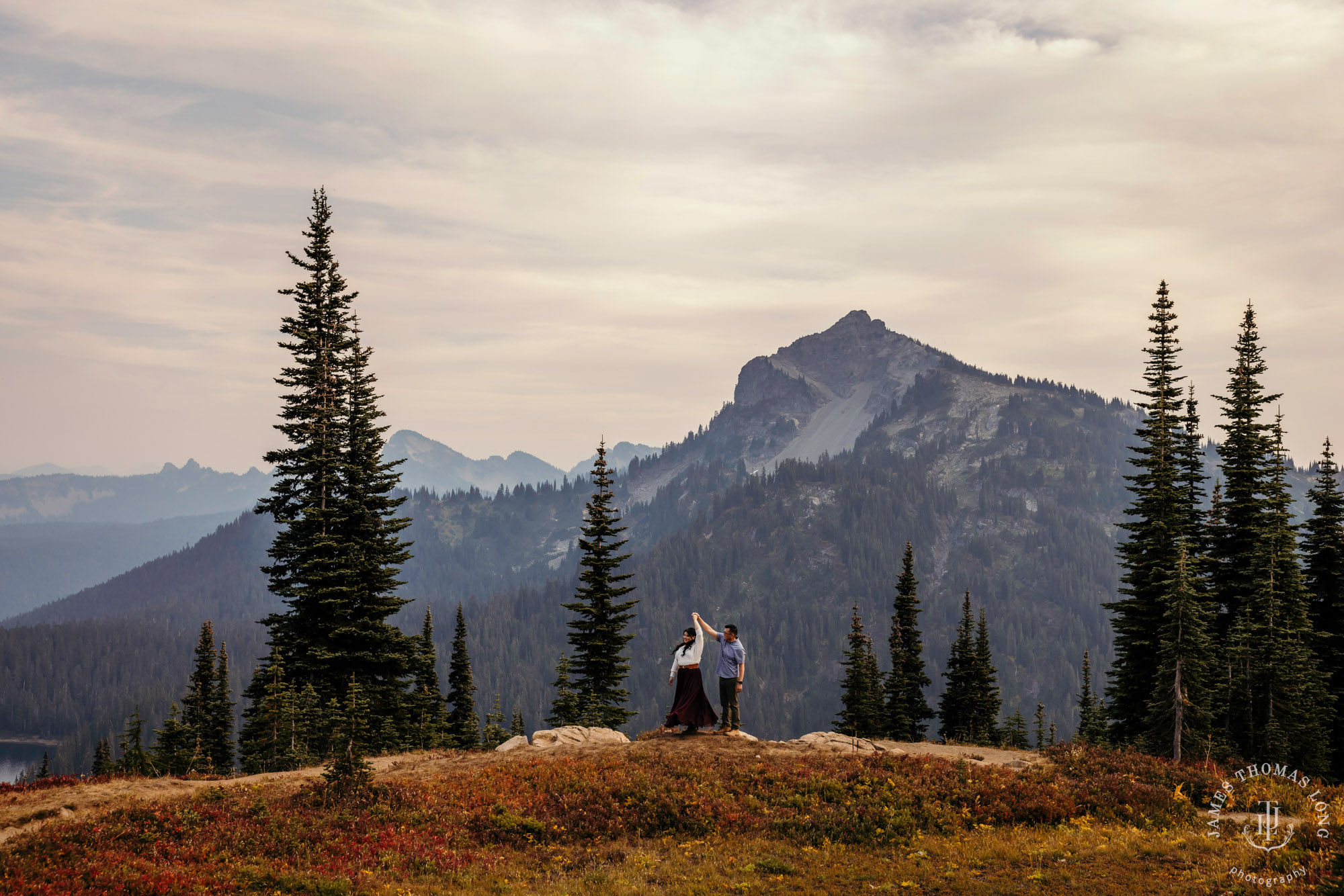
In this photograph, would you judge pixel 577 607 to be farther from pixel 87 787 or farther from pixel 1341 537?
pixel 1341 537

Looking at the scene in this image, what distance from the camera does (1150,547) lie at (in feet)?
143

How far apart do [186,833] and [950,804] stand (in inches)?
723

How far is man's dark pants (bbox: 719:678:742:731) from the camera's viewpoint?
26.0 m

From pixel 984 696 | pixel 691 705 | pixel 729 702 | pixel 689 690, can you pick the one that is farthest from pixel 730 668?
pixel 984 696

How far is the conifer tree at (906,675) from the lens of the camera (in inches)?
2468

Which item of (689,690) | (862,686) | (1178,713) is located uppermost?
(689,690)

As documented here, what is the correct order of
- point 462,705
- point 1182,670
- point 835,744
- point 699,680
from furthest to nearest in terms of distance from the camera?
point 462,705 → point 1182,670 → point 835,744 → point 699,680

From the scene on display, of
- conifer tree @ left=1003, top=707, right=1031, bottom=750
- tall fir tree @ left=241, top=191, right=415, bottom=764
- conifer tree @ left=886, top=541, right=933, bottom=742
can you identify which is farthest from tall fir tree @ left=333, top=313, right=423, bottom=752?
conifer tree @ left=1003, top=707, right=1031, bottom=750

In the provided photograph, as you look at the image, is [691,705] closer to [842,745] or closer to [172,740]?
[842,745]

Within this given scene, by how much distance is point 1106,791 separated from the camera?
2219cm

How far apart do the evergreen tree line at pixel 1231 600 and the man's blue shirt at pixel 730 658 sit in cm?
2081

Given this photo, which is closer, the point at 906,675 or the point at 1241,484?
the point at 1241,484

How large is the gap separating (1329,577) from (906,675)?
91.9 ft

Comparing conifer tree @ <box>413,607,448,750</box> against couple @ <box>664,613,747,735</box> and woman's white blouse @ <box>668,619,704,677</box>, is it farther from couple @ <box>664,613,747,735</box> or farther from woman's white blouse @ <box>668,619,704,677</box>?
woman's white blouse @ <box>668,619,704,677</box>
